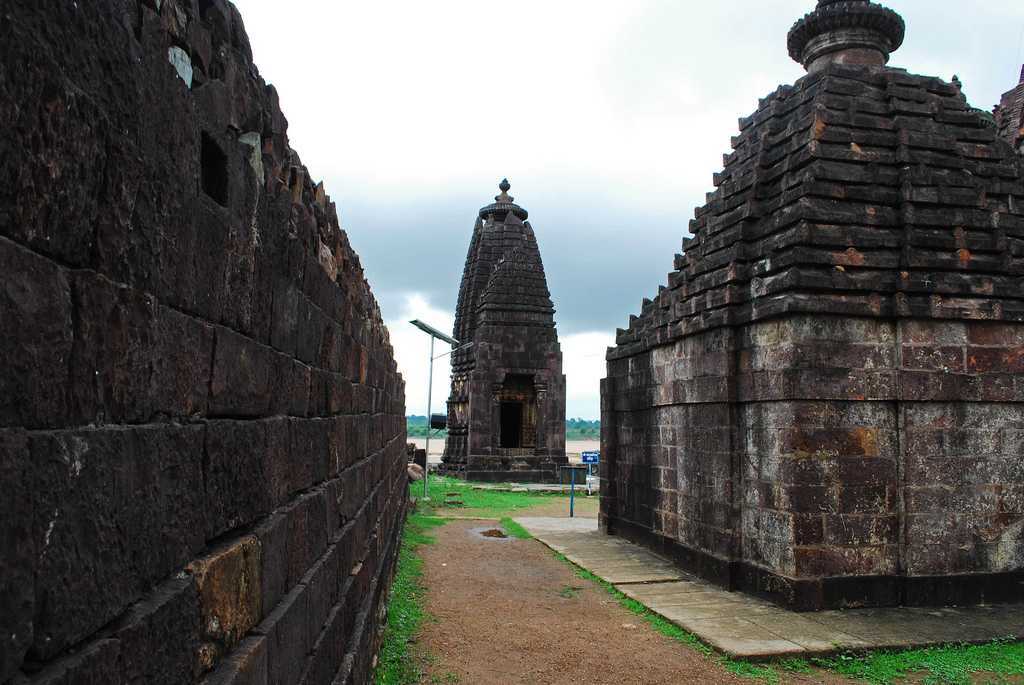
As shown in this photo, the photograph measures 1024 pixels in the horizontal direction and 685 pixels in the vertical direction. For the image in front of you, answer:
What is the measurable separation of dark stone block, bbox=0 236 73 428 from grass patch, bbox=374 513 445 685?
464cm

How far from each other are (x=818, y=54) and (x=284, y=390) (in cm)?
880

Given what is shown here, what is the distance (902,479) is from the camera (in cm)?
734

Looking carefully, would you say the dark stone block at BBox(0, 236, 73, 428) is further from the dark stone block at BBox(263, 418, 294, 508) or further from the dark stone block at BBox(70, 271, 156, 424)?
the dark stone block at BBox(263, 418, 294, 508)

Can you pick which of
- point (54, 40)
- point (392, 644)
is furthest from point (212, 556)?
point (392, 644)

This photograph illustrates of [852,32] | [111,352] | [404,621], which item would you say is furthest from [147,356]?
[852,32]

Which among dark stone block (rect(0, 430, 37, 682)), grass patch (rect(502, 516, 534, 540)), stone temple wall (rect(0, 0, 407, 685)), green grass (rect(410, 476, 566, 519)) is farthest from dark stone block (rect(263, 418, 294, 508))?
green grass (rect(410, 476, 566, 519))

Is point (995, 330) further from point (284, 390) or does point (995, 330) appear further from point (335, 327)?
point (284, 390)

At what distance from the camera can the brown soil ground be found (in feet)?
18.7

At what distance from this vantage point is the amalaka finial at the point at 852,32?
9.26 m

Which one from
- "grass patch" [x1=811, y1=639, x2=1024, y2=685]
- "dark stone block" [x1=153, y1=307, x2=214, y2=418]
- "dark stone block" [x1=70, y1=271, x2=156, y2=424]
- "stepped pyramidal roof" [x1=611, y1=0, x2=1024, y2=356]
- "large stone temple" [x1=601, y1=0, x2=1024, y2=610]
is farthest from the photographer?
"stepped pyramidal roof" [x1=611, y1=0, x2=1024, y2=356]

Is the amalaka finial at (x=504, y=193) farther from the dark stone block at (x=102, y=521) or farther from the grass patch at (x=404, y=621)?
the dark stone block at (x=102, y=521)

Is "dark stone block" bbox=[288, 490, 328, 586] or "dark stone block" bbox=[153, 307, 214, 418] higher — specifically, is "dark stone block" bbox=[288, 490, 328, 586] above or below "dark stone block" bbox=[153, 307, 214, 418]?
below

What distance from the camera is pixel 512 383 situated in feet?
86.1

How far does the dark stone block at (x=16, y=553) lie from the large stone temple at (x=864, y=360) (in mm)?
6965
